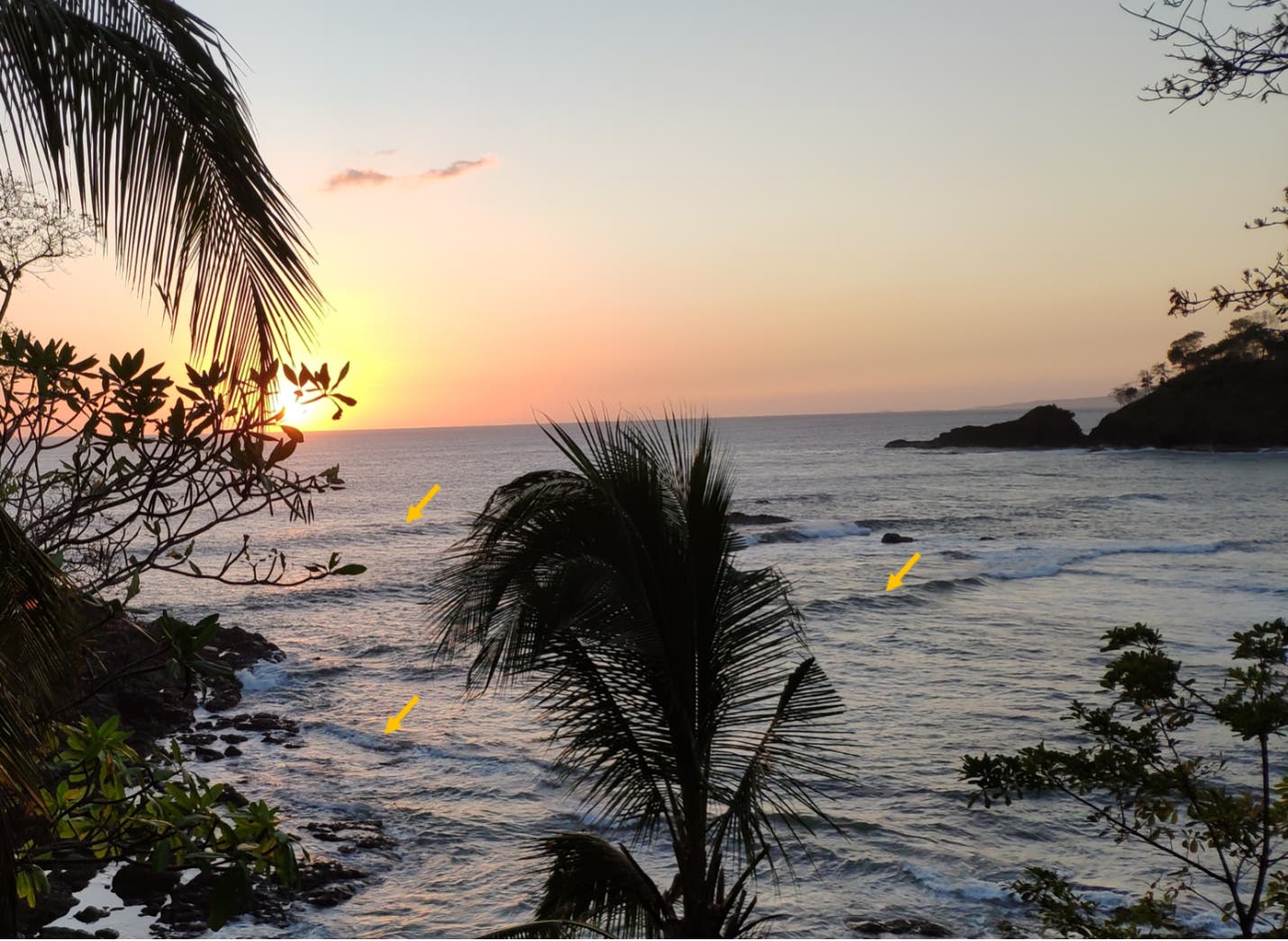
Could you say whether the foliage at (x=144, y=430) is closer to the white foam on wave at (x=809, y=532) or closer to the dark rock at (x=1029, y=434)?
the white foam on wave at (x=809, y=532)

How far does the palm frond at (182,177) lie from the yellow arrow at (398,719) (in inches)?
779

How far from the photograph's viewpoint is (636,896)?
6.08 metres

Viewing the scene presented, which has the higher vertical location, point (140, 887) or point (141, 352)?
point (141, 352)

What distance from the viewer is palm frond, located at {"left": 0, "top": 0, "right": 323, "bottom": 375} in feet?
10.6

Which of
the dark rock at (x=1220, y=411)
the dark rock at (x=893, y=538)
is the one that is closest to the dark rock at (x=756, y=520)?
the dark rock at (x=893, y=538)

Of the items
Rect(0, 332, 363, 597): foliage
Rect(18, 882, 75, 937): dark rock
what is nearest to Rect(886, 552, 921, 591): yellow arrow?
Rect(18, 882, 75, 937): dark rock

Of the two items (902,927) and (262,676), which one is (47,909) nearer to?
(902,927)

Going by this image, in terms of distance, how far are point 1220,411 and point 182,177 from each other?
11411cm

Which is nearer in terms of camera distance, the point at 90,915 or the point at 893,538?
the point at 90,915

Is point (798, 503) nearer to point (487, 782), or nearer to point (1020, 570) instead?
point (1020, 570)

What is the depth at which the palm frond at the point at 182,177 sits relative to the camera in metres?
3.23

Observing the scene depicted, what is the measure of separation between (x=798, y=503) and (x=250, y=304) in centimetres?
6775

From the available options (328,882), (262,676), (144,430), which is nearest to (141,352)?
(144,430)

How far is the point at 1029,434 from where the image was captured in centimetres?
12088
